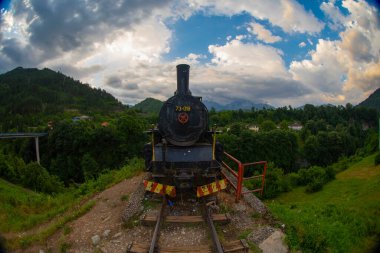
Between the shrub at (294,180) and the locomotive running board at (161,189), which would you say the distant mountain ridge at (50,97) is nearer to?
the shrub at (294,180)

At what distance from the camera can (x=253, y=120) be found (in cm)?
10781

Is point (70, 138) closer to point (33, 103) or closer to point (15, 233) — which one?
point (15, 233)

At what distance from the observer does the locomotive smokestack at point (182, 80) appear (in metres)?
9.39

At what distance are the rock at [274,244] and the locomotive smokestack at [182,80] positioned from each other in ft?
17.5

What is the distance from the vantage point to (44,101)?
123 meters

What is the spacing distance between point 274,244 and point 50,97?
142 metres

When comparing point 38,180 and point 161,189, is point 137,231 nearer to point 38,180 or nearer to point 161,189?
point 161,189

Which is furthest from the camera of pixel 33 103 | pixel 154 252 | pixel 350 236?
pixel 33 103

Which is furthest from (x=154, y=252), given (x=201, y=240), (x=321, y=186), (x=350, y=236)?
(x=321, y=186)

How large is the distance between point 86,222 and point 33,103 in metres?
117

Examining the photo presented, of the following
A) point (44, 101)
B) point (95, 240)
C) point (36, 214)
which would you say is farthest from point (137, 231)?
point (44, 101)

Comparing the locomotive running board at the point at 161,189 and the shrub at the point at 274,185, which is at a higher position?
the locomotive running board at the point at 161,189

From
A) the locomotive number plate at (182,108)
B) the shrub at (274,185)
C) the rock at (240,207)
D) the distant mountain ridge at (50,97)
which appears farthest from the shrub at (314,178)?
the distant mountain ridge at (50,97)

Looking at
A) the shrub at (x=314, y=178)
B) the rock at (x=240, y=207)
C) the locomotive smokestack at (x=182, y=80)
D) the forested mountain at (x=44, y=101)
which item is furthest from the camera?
the forested mountain at (x=44, y=101)
